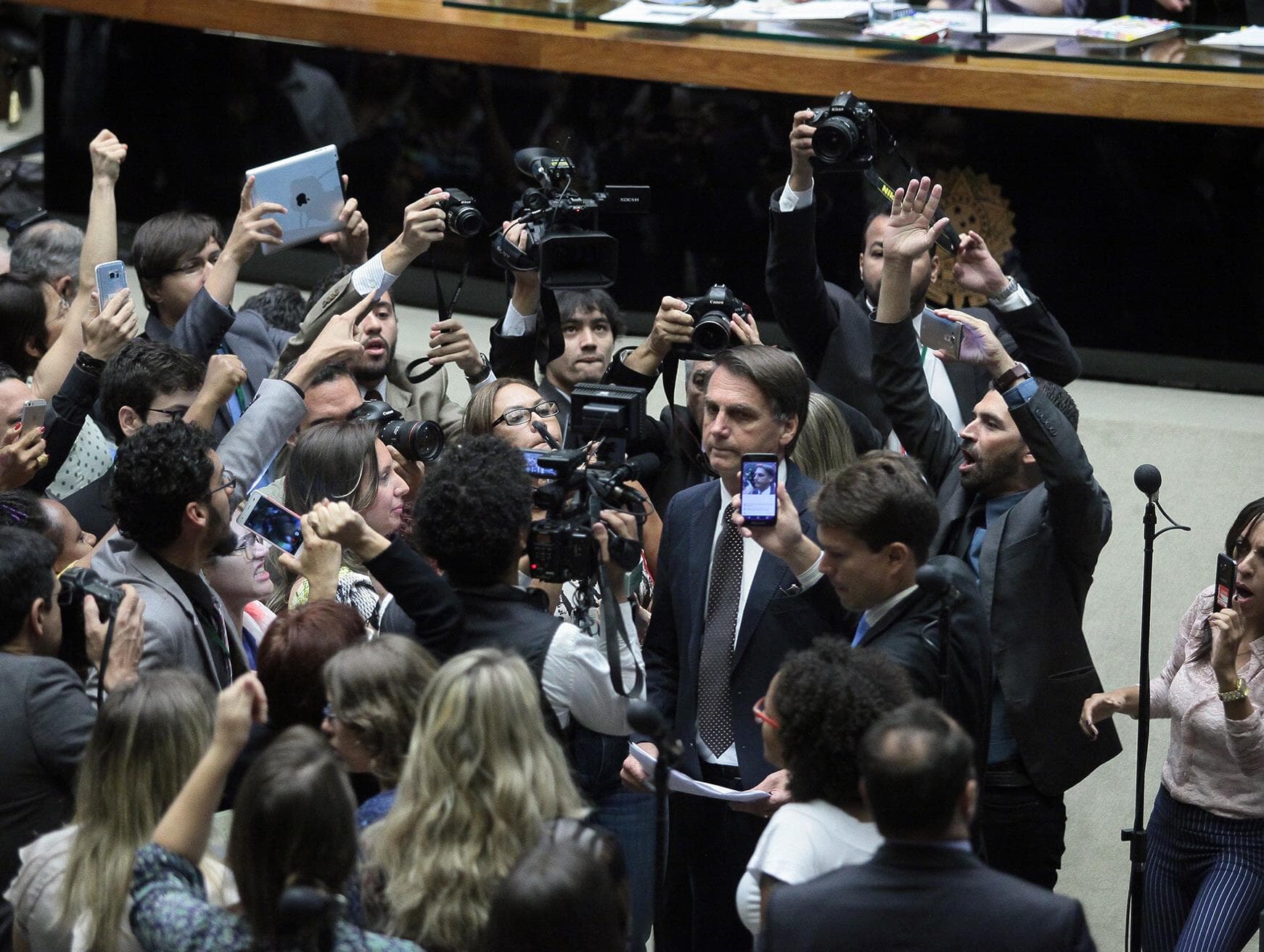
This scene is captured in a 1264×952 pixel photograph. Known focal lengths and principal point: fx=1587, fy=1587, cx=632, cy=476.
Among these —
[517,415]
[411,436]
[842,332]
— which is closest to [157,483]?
[411,436]

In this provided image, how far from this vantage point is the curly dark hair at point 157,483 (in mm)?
2904

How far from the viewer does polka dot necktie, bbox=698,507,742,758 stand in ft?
10.0

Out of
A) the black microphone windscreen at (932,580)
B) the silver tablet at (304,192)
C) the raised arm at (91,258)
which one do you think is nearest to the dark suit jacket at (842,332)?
the silver tablet at (304,192)

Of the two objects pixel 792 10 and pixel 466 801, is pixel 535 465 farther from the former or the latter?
pixel 792 10

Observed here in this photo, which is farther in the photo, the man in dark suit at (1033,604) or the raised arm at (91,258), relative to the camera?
the raised arm at (91,258)

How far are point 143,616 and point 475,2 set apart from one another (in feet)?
12.8

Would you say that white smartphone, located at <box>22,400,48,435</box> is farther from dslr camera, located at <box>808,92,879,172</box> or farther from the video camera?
dslr camera, located at <box>808,92,879,172</box>

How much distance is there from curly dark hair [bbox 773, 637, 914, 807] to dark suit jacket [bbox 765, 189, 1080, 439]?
1.57m

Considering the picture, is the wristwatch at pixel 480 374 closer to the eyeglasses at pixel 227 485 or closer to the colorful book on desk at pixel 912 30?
the eyeglasses at pixel 227 485

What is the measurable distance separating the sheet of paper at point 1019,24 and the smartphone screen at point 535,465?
3562 mm

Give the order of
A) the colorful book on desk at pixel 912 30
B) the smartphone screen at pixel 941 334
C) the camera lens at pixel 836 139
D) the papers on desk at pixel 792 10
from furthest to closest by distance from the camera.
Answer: the papers on desk at pixel 792 10
the colorful book on desk at pixel 912 30
the camera lens at pixel 836 139
the smartphone screen at pixel 941 334

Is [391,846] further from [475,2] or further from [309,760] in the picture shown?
[475,2]

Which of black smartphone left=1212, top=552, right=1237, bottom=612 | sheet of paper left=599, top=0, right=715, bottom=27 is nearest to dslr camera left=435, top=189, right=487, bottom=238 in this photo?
black smartphone left=1212, top=552, right=1237, bottom=612

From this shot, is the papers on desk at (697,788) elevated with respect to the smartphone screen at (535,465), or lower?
lower
